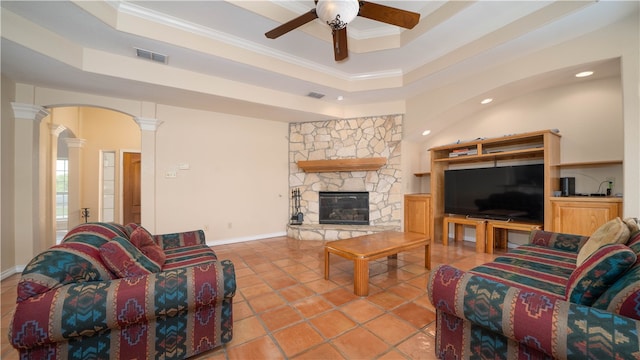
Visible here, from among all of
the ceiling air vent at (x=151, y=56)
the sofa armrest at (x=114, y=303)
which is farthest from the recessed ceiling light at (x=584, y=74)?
the ceiling air vent at (x=151, y=56)

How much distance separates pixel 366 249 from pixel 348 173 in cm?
268

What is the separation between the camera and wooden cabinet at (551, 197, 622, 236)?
2.73m

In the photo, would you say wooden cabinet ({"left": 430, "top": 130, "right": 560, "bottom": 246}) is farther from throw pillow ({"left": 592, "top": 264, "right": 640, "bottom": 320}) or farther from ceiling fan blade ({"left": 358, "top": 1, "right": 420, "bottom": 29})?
throw pillow ({"left": 592, "top": 264, "right": 640, "bottom": 320})

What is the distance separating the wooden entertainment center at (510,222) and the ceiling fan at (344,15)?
2.62 meters

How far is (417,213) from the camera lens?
181 inches

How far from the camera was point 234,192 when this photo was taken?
471 centimetres

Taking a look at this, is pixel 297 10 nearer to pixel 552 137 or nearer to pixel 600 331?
pixel 600 331

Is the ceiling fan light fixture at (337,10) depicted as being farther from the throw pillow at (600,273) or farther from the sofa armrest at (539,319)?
the throw pillow at (600,273)

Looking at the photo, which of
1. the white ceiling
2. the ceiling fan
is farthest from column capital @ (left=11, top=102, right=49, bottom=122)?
the ceiling fan

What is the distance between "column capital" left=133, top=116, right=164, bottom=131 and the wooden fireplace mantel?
8.40 feet

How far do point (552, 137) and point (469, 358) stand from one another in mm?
3419

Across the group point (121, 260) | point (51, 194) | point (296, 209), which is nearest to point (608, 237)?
point (121, 260)

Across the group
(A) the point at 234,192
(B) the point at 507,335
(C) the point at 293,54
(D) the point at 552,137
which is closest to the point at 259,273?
(A) the point at 234,192

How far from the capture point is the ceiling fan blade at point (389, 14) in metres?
2.01
